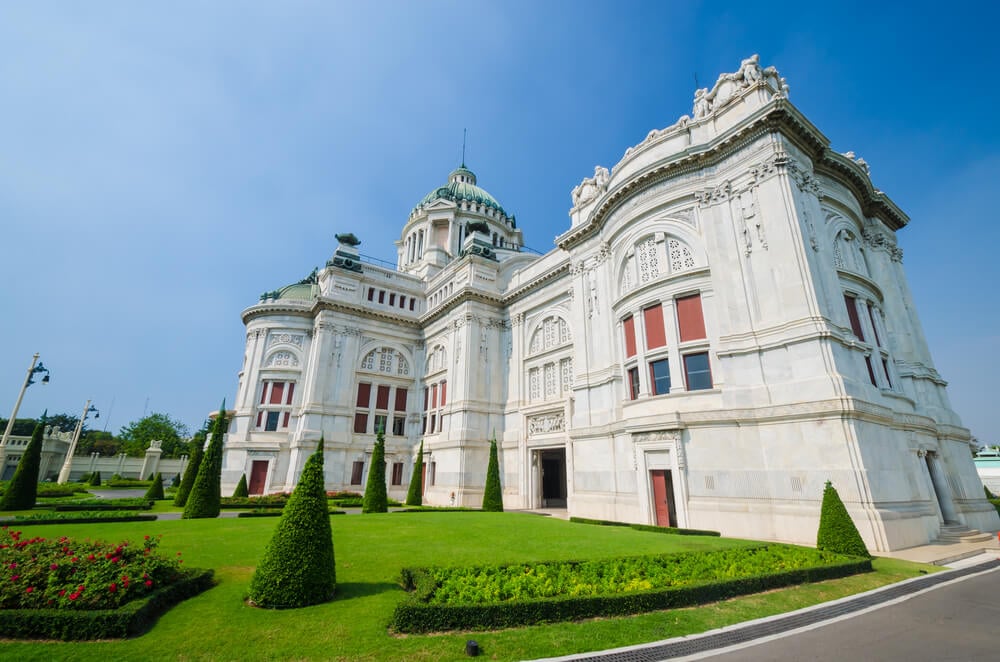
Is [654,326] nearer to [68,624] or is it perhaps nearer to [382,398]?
[68,624]

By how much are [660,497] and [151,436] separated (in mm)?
96882

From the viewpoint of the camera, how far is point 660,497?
21000 millimetres

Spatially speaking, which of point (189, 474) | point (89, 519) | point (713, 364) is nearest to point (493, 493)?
point (713, 364)

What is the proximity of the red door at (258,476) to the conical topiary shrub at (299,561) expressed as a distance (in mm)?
36784

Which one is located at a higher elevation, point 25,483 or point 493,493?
point 25,483

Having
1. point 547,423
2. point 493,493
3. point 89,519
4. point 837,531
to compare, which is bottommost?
point 89,519

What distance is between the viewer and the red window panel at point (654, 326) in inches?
899

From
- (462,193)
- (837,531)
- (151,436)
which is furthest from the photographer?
(151,436)

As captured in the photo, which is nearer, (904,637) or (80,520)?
(904,637)

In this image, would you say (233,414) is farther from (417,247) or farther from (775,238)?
(775,238)

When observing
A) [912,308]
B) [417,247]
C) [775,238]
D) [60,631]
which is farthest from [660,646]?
[417,247]

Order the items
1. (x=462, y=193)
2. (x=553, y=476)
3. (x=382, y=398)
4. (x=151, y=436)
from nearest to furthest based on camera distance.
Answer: (x=553, y=476) < (x=382, y=398) < (x=462, y=193) < (x=151, y=436)

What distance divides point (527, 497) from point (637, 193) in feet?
75.6

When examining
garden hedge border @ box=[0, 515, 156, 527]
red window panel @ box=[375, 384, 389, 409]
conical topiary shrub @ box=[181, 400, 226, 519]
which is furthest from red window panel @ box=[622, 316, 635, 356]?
red window panel @ box=[375, 384, 389, 409]
